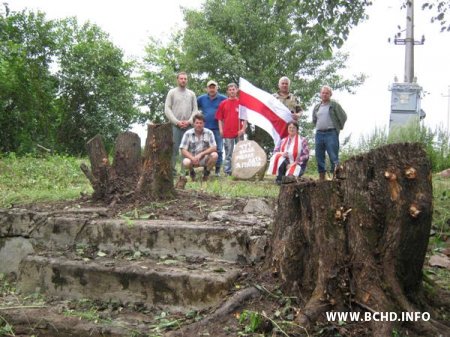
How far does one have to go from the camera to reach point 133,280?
14.1 feet

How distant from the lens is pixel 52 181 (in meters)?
9.30

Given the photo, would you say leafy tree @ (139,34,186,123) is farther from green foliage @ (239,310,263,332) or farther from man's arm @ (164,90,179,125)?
green foliage @ (239,310,263,332)

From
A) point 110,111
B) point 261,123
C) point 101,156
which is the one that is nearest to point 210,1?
point 110,111

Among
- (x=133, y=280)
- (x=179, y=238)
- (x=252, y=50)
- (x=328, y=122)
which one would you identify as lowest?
(x=133, y=280)

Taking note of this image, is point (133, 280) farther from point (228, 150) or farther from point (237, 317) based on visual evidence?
point (228, 150)

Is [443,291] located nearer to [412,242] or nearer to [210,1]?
[412,242]

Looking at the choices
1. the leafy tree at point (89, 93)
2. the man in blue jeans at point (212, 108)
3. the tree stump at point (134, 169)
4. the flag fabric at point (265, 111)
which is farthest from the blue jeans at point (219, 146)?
the leafy tree at point (89, 93)

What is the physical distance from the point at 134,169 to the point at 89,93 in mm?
15141

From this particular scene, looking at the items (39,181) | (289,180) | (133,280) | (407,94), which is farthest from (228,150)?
(407,94)

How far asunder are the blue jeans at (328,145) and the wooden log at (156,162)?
14.6 ft

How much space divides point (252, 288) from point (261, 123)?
22.9 ft

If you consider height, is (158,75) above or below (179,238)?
above

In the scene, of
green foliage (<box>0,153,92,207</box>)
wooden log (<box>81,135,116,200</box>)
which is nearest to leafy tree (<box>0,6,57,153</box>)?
green foliage (<box>0,153,92,207</box>)

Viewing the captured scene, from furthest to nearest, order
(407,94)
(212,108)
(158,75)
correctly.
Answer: (158,75)
(407,94)
(212,108)
